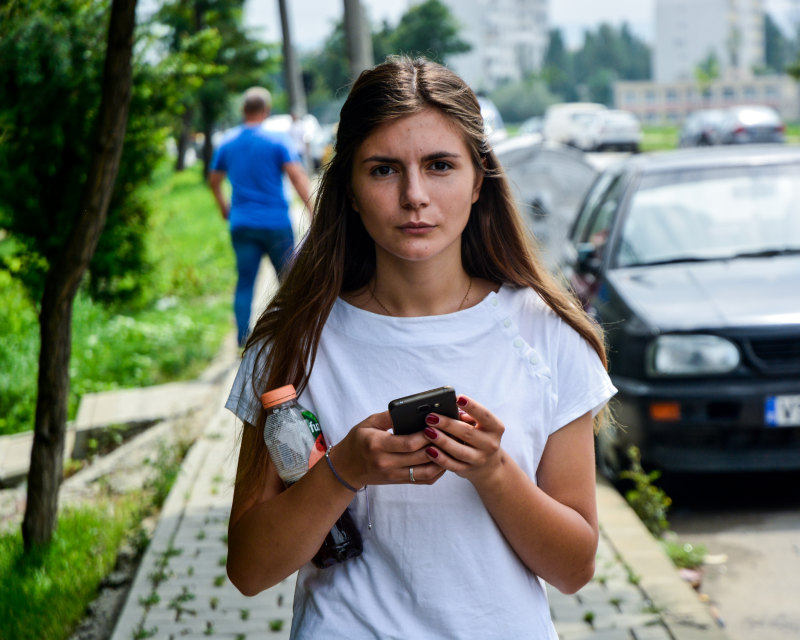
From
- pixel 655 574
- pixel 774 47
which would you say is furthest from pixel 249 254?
pixel 774 47

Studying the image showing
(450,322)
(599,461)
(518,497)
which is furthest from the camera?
(599,461)

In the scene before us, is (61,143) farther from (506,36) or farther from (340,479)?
(506,36)

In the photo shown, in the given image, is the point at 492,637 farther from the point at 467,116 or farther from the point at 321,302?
the point at 467,116

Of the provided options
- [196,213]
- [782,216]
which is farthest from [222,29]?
[782,216]

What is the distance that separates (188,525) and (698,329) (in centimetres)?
248

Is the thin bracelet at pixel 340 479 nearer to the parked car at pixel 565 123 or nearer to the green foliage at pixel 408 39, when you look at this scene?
the green foliage at pixel 408 39

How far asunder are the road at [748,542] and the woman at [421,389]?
2.46 metres

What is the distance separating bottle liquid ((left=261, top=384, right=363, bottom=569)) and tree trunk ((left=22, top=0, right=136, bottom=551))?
2.49 m

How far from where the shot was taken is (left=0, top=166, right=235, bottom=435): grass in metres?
7.95

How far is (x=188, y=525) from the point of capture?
5.07 metres

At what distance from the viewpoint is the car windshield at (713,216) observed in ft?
19.8

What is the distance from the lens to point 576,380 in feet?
6.63

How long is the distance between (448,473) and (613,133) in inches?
1598

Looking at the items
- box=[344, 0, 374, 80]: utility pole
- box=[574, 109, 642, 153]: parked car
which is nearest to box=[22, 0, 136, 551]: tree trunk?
box=[344, 0, 374, 80]: utility pole
